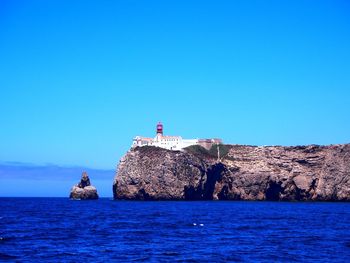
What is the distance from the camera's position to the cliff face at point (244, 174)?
543ft

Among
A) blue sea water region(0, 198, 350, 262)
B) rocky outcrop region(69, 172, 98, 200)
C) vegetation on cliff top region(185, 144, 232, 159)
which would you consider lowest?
blue sea water region(0, 198, 350, 262)

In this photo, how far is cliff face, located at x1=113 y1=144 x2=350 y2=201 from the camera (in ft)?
543

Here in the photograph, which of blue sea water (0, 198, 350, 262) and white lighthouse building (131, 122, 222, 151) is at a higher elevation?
white lighthouse building (131, 122, 222, 151)

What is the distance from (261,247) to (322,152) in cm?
12211

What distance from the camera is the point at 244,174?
565ft

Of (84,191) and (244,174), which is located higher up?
(244,174)

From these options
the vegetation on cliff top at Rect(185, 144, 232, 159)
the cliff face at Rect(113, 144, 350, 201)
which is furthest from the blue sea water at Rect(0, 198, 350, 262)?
the vegetation on cliff top at Rect(185, 144, 232, 159)

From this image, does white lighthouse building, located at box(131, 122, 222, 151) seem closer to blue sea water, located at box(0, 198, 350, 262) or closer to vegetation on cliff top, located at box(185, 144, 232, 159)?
vegetation on cliff top, located at box(185, 144, 232, 159)

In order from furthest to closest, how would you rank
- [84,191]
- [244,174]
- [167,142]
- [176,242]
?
[84,191], [167,142], [244,174], [176,242]

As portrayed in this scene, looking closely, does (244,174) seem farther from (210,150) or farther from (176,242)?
(176,242)

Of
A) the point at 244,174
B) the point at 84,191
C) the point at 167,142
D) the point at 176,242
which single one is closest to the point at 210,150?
the point at 167,142

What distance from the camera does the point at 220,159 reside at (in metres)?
180

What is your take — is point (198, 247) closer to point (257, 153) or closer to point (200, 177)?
point (200, 177)

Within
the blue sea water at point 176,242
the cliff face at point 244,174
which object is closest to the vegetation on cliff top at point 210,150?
the cliff face at point 244,174
